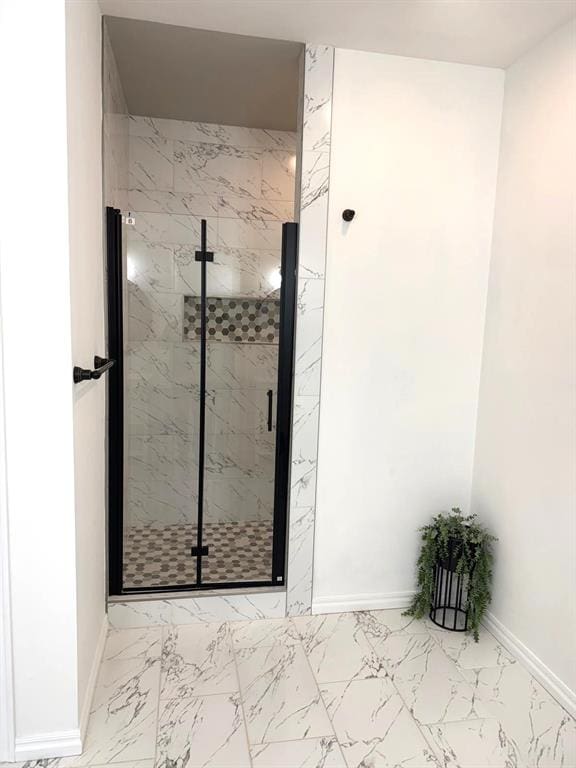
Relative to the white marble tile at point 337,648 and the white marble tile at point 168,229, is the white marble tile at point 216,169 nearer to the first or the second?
the white marble tile at point 168,229

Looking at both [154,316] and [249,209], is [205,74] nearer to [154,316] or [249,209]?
[249,209]

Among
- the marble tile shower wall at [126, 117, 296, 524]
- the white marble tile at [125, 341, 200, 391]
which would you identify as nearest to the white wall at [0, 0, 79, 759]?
the marble tile shower wall at [126, 117, 296, 524]

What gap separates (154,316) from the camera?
8.86 ft

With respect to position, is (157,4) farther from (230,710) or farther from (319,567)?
(230,710)

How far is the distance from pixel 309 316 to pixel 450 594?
1.48m

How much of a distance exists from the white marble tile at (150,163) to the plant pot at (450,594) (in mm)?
2651

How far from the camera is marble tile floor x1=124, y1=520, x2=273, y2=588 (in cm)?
255

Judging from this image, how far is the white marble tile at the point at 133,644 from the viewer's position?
2.21 m

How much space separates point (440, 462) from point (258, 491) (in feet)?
3.09

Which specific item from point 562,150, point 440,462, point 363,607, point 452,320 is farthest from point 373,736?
point 562,150

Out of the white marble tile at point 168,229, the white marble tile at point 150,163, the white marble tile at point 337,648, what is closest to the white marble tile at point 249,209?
the white marble tile at point 150,163

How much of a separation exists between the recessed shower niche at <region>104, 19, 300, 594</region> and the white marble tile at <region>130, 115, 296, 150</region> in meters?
0.09

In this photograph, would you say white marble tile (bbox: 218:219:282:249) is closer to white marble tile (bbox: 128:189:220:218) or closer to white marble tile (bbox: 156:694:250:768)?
white marble tile (bbox: 128:189:220:218)

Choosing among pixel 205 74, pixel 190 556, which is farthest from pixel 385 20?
pixel 190 556
